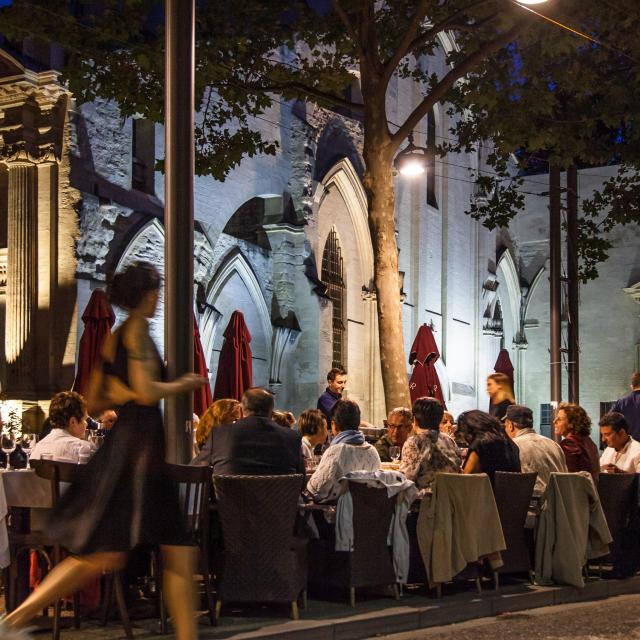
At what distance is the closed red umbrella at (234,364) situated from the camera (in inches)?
634

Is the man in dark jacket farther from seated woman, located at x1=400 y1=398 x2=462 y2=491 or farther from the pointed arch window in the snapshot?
the pointed arch window

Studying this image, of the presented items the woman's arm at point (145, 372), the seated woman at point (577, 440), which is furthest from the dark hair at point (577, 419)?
the woman's arm at point (145, 372)

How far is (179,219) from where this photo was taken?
796 centimetres

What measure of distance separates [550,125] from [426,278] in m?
13.1

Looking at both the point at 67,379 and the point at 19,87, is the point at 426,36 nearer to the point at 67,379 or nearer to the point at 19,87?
the point at 19,87

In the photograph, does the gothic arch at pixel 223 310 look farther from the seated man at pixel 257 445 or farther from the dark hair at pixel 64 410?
the dark hair at pixel 64 410

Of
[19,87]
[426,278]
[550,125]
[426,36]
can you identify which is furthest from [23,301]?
[426,278]

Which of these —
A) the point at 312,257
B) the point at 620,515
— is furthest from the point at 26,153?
the point at 620,515

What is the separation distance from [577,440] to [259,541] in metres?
4.06

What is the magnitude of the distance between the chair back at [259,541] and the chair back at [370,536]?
0.74m

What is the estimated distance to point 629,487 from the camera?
10594 mm

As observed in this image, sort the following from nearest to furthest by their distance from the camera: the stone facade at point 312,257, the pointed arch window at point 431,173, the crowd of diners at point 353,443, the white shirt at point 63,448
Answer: the white shirt at point 63,448, the crowd of diners at point 353,443, the stone facade at point 312,257, the pointed arch window at point 431,173

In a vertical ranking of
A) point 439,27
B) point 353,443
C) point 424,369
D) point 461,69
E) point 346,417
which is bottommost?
point 353,443

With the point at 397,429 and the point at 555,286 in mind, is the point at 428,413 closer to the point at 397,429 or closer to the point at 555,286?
the point at 397,429
